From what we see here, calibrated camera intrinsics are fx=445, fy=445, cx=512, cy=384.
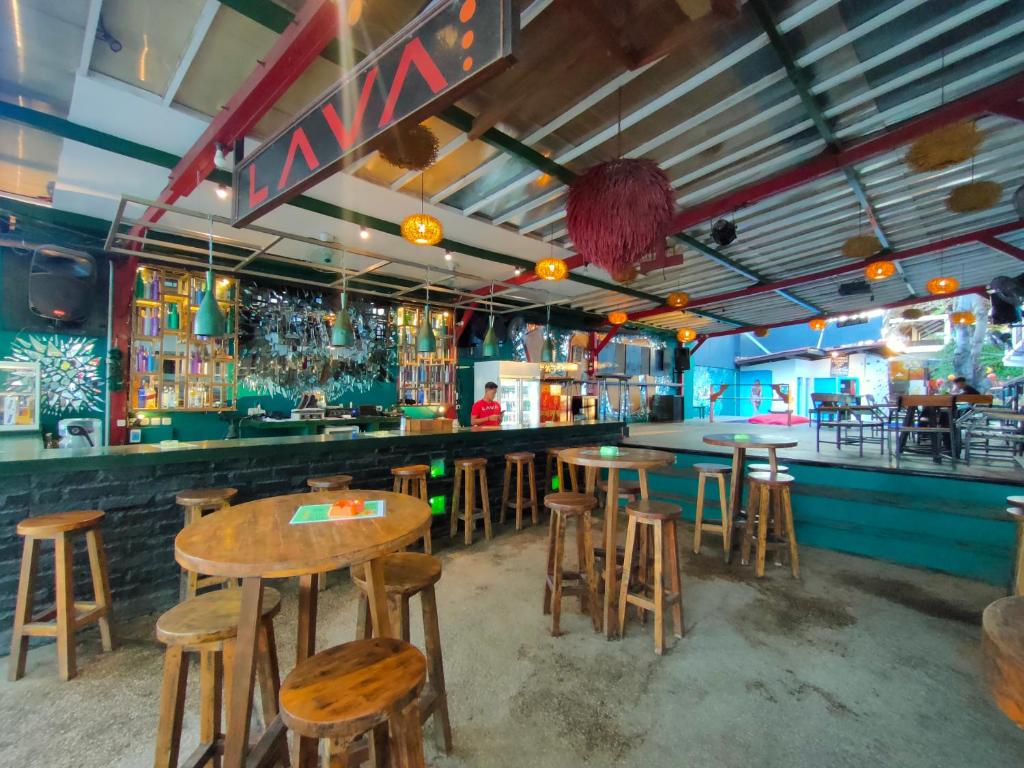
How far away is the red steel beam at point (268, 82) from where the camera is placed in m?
2.08

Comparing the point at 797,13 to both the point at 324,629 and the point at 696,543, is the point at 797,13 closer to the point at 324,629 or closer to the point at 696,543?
the point at 696,543

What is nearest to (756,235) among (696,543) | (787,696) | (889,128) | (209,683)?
(889,128)

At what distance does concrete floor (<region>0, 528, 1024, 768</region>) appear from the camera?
1.83 meters

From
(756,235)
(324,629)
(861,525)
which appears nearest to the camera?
(324,629)

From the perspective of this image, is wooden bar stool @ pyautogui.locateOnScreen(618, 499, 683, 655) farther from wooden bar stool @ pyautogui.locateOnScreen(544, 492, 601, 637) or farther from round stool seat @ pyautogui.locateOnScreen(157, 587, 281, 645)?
round stool seat @ pyautogui.locateOnScreen(157, 587, 281, 645)

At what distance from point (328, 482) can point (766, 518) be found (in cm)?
352

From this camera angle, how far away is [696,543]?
13.4ft

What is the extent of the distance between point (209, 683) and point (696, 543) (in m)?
3.75

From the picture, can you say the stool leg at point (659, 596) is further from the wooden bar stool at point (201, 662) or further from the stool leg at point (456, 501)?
the stool leg at point (456, 501)

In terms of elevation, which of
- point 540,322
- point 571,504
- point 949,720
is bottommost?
point 949,720

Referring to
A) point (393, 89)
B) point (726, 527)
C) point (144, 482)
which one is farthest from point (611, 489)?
point (144, 482)

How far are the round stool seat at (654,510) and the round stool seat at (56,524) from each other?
3.06m

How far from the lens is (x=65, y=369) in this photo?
519 cm

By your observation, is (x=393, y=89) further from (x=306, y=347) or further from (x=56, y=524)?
(x=306, y=347)
